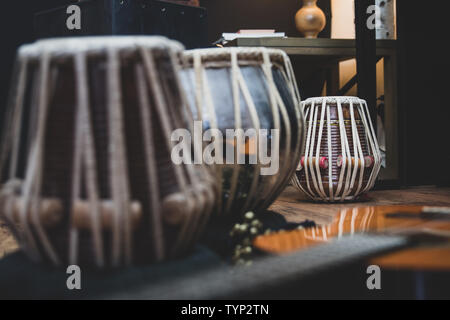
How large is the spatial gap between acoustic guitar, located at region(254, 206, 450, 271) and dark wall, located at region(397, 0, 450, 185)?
1.65 meters

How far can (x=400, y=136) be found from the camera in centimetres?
290

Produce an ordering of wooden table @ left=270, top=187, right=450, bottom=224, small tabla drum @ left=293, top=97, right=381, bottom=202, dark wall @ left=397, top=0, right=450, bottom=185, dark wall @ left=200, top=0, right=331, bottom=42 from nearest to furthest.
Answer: wooden table @ left=270, top=187, right=450, bottom=224 < small tabla drum @ left=293, top=97, right=381, bottom=202 < dark wall @ left=397, top=0, right=450, bottom=185 < dark wall @ left=200, top=0, right=331, bottom=42

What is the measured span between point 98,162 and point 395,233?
688mm

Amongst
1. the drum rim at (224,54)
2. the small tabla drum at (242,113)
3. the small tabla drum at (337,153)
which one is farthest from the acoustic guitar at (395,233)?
the small tabla drum at (337,153)

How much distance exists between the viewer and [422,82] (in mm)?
2875

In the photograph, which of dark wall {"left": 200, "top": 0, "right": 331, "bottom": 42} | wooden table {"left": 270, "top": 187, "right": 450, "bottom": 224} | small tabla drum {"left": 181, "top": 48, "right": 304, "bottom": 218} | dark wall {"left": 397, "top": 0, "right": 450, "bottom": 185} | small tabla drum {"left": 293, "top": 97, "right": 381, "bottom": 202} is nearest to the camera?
small tabla drum {"left": 181, "top": 48, "right": 304, "bottom": 218}

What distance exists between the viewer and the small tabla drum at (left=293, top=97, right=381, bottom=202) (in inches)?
84.4

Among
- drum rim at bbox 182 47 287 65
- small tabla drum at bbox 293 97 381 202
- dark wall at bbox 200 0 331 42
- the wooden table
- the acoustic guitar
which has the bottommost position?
the wooden table

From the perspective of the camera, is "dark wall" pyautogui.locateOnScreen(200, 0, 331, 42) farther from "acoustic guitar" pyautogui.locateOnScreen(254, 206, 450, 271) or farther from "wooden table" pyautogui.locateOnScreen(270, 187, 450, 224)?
"acoustic guitar" pyautogui.locateOnScreen(254, 206, 450, 271)

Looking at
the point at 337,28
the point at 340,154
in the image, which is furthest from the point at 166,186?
the point at 337,28

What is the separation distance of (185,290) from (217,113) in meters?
0.64

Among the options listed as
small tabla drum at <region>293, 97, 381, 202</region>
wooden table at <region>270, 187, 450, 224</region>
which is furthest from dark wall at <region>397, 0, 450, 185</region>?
small tabla drum at <region>293, 97, 381, 202</region>

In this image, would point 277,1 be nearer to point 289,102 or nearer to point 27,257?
Answer: point 289,102

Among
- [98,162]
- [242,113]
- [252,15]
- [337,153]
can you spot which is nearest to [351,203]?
[337,153]
